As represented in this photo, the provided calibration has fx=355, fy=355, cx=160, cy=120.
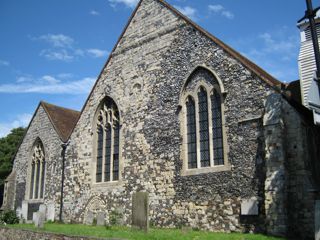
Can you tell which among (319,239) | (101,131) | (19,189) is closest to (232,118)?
(319,239)

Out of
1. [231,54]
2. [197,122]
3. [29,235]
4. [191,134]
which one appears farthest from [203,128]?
[29,235]

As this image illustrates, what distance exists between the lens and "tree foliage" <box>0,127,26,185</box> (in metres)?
40.7

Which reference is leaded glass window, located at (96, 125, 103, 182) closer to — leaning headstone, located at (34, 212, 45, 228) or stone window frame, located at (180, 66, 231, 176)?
leaning headstone, located at (34, 212, 45, 228)

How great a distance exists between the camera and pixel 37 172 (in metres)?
24.3

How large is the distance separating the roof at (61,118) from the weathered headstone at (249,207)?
12.9 metres

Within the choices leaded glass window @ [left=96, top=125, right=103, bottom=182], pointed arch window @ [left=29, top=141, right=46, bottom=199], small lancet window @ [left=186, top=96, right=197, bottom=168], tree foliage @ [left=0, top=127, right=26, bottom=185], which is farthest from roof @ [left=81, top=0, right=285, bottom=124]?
tree foliage @ [left=0, top=127, right=26, bottom=185]

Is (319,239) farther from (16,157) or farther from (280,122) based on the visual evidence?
(16,157)

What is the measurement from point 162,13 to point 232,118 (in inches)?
286

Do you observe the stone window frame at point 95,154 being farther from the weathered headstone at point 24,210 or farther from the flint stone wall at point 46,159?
the weathered headstone at point 24,210

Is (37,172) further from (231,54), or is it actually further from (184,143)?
(231,54)

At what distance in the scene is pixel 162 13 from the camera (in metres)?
18.1

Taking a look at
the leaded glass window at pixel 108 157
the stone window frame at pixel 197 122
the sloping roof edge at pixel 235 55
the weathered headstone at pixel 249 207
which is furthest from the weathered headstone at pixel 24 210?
the weathered headstone at pixel 249 207

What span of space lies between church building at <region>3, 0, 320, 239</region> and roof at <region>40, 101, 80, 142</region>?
383 mm

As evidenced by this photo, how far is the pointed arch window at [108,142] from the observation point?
18.6m
